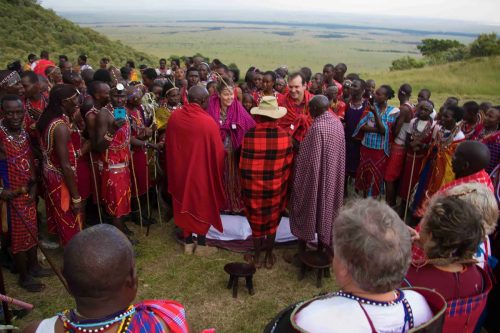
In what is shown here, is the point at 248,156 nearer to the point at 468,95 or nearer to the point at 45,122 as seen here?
the point at 45,122

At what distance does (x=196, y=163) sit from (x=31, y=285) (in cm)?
233

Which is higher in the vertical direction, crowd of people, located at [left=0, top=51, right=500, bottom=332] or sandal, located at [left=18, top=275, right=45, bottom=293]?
crowd of people, located at [left=0, top=51, right=500, bottom=332]

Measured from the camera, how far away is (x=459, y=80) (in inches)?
912

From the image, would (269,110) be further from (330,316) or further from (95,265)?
(95,265)

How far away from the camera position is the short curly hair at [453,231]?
229 cm

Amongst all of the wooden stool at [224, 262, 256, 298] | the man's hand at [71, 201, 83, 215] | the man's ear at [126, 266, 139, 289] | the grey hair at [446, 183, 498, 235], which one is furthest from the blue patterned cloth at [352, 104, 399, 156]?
the man's ear at [126, 266, 139, 289]

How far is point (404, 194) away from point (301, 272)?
8.44ft

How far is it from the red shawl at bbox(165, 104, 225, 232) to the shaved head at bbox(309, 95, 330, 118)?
1296 millimetres

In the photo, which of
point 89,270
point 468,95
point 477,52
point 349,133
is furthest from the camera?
point 477,52

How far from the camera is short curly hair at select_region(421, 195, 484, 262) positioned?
2.29m

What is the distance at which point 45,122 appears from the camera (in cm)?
421

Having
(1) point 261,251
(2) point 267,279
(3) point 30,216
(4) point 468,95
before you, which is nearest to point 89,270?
(3) point 30,216

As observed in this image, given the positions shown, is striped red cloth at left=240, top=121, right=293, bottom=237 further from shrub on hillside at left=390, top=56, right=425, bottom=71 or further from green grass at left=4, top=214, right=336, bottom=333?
shrub on hillside at left=390, top=56, right=425, bottom=71

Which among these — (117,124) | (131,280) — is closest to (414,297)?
(131,280)
